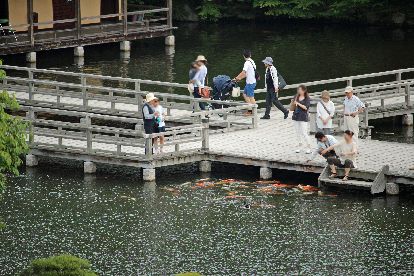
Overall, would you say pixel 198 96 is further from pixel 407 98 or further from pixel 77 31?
pixel 77 31

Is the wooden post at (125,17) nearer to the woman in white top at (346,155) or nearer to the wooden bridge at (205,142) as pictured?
the wooden bridge at (205,142)

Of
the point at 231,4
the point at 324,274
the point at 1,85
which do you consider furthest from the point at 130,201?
the point at 231,4

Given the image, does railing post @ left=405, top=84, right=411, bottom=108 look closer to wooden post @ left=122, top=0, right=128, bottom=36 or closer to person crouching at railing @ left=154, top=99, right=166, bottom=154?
person crouching at railing @ left=154, top=99, right=166, bottom=154

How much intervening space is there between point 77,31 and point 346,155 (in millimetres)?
26725

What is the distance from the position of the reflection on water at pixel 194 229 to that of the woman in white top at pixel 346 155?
2.57 ft

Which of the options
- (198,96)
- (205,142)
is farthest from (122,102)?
(205,142)

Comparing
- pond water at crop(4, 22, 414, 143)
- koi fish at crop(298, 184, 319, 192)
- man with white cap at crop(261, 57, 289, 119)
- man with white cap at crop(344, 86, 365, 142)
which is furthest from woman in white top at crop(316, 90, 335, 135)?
pond water at crop(4, 22, 414, 143)

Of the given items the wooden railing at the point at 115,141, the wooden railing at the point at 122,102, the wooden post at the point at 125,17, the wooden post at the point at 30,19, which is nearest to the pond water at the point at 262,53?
the wooden post at the point at 125,17

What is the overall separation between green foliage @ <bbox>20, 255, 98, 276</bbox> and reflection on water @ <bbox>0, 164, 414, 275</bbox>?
14.3 ft

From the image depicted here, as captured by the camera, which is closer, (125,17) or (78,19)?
(78,19)

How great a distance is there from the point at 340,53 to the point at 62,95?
20.2 metres

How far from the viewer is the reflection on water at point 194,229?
3334 cm

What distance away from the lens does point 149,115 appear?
40531mm

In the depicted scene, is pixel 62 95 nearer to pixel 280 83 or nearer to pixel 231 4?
pixel 280 83
